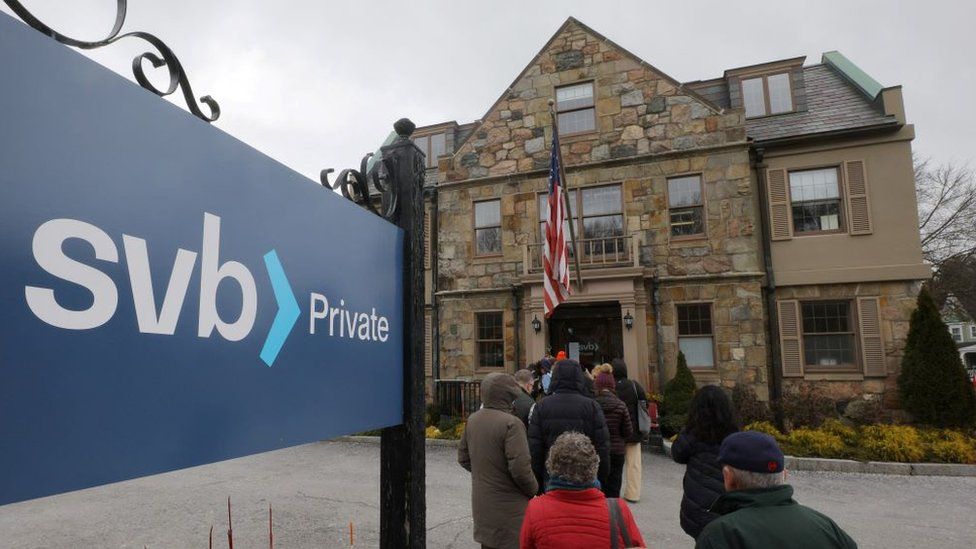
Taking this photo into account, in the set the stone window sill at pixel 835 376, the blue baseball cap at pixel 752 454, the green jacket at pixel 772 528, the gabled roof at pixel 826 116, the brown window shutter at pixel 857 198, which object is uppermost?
the gabled roof at pixel 826 116

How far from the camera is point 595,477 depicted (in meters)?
2.49

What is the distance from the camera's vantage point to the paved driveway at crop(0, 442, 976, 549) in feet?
18.1

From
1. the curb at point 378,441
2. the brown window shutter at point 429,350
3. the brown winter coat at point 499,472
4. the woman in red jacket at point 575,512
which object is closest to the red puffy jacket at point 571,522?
the woman in red jacket at point 575,512

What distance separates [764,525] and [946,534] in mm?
5632

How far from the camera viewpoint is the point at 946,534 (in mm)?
5637

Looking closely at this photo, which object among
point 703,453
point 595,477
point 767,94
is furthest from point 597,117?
point 595,477

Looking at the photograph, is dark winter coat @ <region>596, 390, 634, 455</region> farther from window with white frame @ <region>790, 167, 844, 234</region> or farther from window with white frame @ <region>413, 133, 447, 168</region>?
window with white frame @ <region>413, 133, 447, 168</region>

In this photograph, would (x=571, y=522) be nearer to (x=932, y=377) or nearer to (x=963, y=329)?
(x=932, y=377)

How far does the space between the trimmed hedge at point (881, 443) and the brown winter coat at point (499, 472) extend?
7.45m

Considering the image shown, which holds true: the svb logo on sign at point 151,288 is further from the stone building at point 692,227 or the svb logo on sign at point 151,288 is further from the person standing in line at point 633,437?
the stone building at point 692,227

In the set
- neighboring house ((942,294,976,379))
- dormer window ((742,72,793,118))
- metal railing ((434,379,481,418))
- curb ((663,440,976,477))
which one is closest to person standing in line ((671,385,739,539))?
curb ((663,440,976,477))

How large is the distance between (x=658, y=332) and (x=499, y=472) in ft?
31.3

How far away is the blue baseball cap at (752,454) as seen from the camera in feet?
6.88

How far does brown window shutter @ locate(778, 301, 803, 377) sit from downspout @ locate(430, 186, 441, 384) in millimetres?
8409
